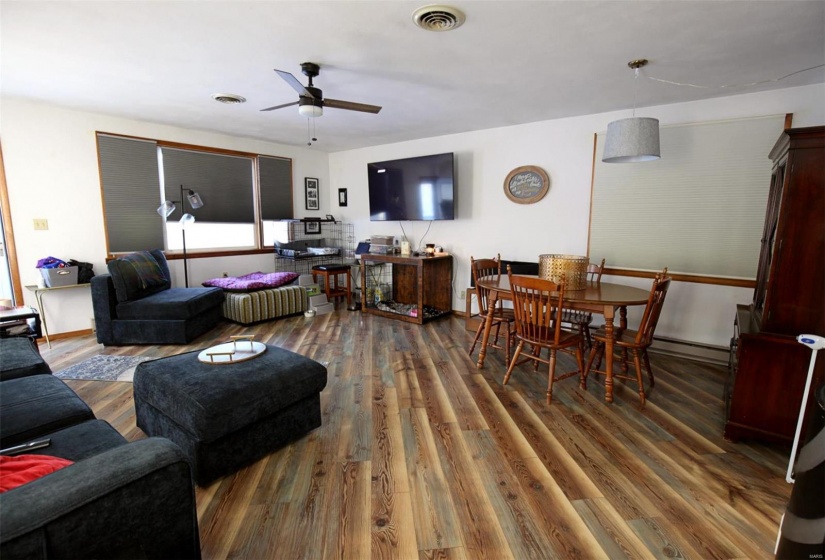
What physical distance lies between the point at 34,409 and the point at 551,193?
436 centimetres

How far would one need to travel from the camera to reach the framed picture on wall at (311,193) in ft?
20.0

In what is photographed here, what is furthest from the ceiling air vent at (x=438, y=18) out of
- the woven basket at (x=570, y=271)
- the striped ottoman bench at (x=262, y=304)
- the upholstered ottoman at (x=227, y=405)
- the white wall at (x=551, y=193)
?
the striped ottoman bench at (x=262, y=304)

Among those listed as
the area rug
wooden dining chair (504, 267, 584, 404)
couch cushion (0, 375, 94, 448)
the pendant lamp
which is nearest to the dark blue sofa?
the area rug

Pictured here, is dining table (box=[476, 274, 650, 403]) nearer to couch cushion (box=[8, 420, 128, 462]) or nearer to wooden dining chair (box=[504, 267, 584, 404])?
wooden dining chair (box=[504, 267, 584, 404])

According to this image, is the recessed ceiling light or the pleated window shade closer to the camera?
the pleated window shade

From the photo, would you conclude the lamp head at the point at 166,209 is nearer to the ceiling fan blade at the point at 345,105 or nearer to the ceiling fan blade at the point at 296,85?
the ceiling fan blade at the point at 296,85

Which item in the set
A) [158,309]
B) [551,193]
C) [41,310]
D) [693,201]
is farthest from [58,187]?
[693,201]

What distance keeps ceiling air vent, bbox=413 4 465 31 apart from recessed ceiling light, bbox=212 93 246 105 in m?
2.07

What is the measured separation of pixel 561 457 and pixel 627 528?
0.48m

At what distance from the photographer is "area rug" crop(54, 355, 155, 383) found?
9.89 ft

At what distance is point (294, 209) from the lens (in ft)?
19.6

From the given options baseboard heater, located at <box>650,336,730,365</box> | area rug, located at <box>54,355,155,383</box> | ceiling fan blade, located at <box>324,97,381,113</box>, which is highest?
ceiling fan blade, located at <box>324,97,381,113</box>

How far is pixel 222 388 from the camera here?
6.00ft

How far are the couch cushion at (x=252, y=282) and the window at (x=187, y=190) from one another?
639 mm
